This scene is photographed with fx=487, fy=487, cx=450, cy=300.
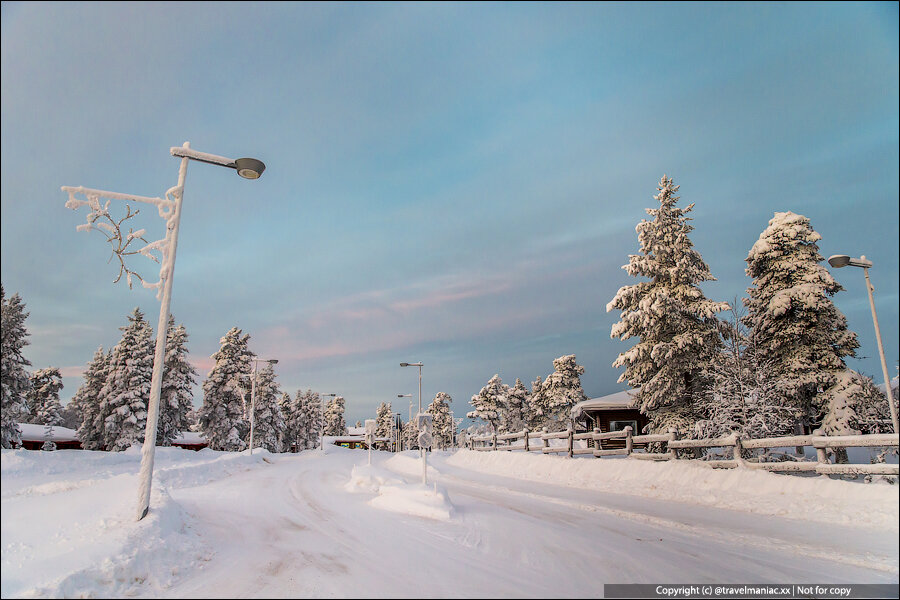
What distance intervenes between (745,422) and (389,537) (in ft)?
48.9

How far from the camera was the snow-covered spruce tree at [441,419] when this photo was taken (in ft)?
299

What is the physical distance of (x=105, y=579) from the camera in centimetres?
469

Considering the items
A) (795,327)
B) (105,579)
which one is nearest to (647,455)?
(795,327)

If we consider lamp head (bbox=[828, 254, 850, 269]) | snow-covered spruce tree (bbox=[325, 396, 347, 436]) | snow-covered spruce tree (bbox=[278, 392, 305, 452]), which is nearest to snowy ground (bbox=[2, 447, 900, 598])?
lamp head (bbox=[828, 254, 850, 269])

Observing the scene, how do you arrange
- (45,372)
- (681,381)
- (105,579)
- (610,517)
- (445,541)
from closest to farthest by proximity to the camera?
(105,579) < (445,541) < (45,372) < (610,517) < (681,381)

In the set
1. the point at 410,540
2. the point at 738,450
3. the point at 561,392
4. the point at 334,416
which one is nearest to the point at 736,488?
the point at 738,450

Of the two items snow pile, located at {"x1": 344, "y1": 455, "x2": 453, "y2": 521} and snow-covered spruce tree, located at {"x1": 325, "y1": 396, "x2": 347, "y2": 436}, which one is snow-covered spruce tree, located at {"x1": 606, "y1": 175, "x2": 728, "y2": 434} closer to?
snow pile, located at {"x1": 344, "y1": 455, "x2": 453, "y2": 521}

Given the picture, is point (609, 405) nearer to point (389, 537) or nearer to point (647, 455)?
point (647, 455)

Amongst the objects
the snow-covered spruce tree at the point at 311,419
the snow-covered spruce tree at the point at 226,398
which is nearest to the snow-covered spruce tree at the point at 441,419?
the snow-covered spruce tree at the point at 311,419

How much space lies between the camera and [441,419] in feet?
307

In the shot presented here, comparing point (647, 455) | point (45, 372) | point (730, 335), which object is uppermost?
point (730, 335)

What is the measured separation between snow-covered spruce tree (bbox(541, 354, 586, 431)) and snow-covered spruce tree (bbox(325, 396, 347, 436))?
82.2 m

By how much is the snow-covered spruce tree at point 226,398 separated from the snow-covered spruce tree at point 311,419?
3071cm

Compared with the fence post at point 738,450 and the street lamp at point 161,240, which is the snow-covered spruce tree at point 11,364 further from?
the fence post at point 738,450
